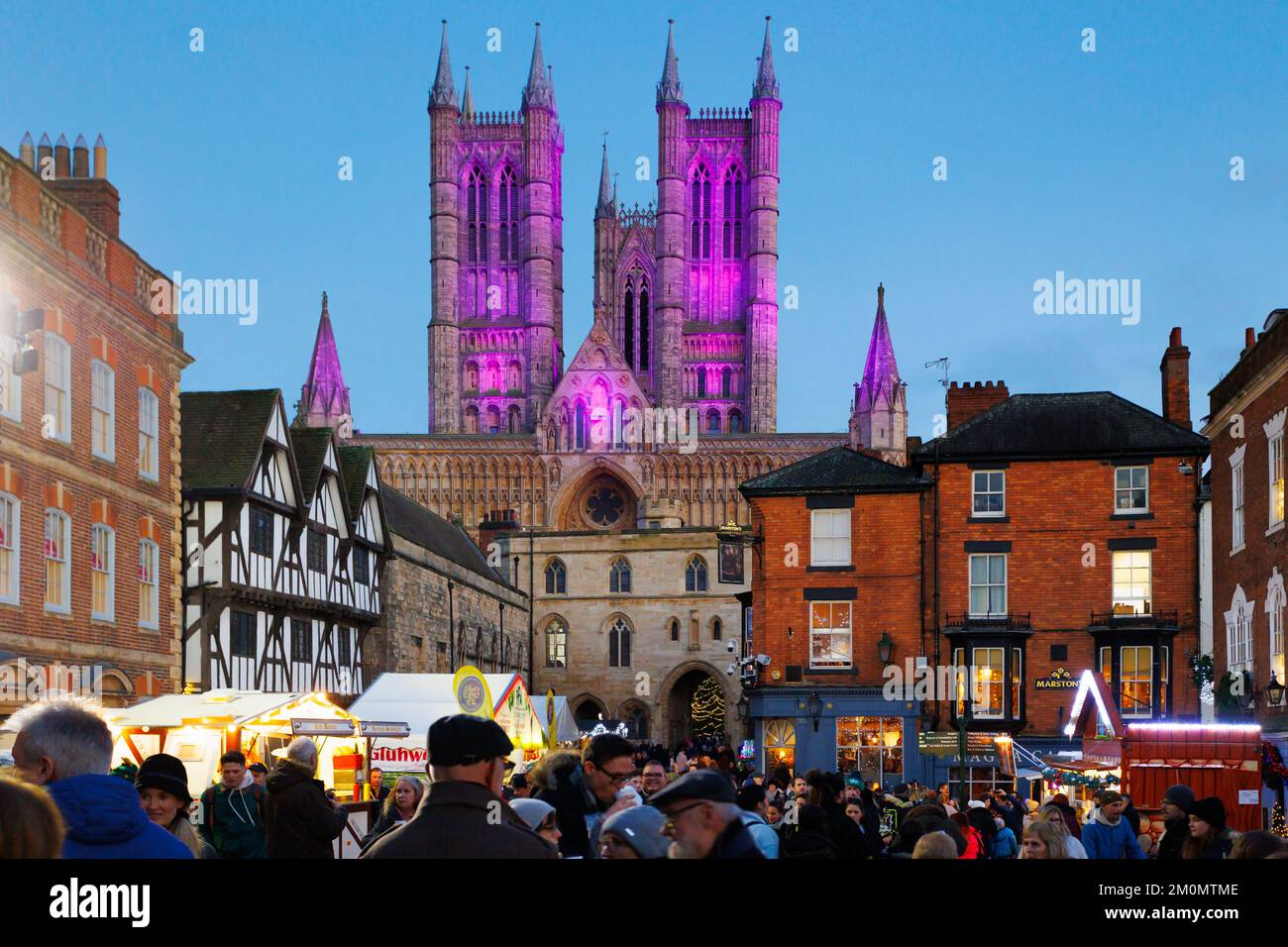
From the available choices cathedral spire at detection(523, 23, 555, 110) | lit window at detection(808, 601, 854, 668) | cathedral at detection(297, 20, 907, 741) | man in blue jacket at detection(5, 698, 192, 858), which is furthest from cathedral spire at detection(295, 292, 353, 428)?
man in blue jacket at detection(5, 698, 192, 858)

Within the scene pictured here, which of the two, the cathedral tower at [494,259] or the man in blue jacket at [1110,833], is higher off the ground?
the cathedral tower at [494,259]

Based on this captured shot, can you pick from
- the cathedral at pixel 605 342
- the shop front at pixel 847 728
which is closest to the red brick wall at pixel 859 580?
the shop front at pixel 847 728

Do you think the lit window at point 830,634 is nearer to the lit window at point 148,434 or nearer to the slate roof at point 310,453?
the slate roof at point 310,453

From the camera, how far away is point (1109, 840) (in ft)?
34.9

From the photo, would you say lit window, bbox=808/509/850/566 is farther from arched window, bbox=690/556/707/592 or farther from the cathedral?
the cathedral

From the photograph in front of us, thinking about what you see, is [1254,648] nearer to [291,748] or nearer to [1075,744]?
[1075,744]

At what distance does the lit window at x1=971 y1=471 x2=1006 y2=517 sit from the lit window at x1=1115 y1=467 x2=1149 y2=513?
2276 millimetres

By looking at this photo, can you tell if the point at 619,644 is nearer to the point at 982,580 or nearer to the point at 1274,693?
the point at 982,580

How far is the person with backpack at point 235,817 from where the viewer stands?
970 cm

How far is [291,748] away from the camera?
30.0 ft

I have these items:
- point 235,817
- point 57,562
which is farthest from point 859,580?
point 235,817

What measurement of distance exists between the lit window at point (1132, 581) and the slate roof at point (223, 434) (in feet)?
56.1

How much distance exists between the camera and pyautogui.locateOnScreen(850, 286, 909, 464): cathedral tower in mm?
102438
